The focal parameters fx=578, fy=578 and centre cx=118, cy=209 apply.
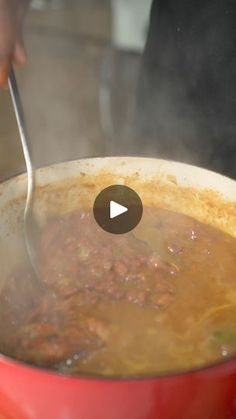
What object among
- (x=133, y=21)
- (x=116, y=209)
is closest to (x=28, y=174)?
(x=116, y=209)

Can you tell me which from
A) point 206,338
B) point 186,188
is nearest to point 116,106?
point 186,188

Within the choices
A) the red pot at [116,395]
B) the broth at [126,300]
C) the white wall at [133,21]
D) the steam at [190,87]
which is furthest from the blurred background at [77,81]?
the red pot at [116,395]

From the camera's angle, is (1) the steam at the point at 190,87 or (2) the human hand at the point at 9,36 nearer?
(2) the human hand at the point at 9,36

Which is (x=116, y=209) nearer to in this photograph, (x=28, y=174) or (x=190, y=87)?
(x=28, y=174)

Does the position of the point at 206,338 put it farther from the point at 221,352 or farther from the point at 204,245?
the point at 204,245

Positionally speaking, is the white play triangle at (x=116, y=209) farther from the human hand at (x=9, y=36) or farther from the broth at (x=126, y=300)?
the human hand at (x=9, y=36)

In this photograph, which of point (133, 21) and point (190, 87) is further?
point (133, 21)
